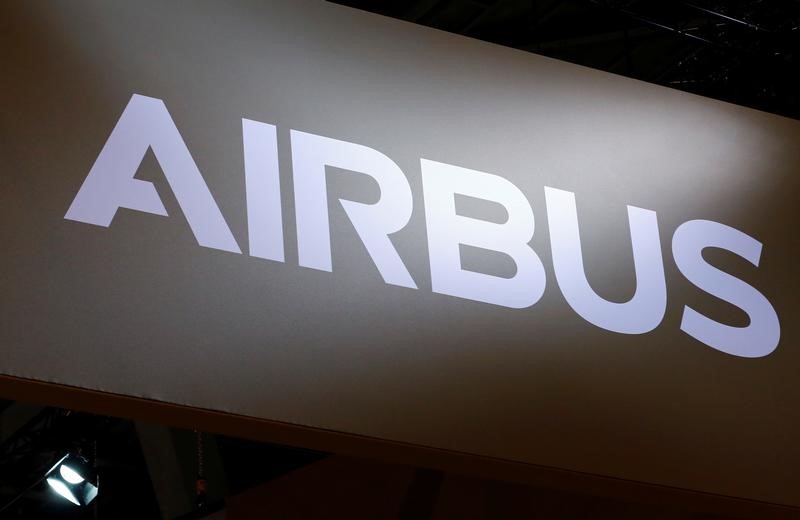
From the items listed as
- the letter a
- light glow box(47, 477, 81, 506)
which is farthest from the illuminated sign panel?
light glow box(47, 477, 81, 506)

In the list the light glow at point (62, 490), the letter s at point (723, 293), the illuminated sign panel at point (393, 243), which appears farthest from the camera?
the light glow at point (62, 490)

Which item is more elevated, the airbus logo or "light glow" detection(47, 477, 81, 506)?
"light glow" detection(47, 477, 81, 506)

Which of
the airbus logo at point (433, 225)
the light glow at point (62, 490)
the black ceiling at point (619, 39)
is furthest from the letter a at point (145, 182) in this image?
the light glow at point (62, 490)

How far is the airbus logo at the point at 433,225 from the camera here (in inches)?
93.7

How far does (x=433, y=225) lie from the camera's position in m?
2.68

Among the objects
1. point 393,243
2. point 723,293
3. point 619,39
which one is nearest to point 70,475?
point 619,39

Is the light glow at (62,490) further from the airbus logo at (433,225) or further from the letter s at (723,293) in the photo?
the letter s at (723,293)

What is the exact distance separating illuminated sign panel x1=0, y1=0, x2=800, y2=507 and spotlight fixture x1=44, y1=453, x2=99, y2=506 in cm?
483

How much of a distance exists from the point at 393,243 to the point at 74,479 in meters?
4.91

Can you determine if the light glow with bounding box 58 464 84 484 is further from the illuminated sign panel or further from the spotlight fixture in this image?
the illuminated sign panel

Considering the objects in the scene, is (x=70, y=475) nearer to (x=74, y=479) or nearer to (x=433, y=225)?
(x=74, y=479)

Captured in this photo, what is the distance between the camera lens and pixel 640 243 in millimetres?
2945

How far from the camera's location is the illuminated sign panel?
2254 millimetres

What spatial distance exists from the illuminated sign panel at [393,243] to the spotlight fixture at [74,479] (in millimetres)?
4826
